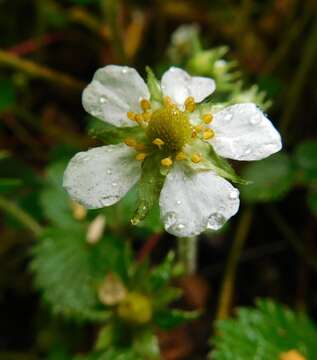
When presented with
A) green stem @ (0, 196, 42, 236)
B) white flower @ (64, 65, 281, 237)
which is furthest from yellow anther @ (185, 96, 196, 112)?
green stem @ (0, 196, 42, 236)

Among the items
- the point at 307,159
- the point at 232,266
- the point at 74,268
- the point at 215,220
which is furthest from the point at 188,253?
the point at 215,220

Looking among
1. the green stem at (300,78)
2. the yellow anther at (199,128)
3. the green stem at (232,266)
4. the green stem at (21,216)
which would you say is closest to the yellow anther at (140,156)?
the yellow anther at (199,128)

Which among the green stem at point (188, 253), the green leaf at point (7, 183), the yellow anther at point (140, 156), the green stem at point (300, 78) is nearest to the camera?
the yellow anther at point (140, 156)

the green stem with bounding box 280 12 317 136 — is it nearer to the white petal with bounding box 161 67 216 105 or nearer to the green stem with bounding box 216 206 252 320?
the green stem with bounding box 216 206 252 320

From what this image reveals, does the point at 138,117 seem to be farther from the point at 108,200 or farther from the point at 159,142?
the point at 108,200

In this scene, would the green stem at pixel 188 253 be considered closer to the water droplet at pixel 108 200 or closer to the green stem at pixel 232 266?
the green stem at pixel 232 266

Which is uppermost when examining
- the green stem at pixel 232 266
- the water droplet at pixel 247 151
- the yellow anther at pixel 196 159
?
the water droplet at pixel 247 151
